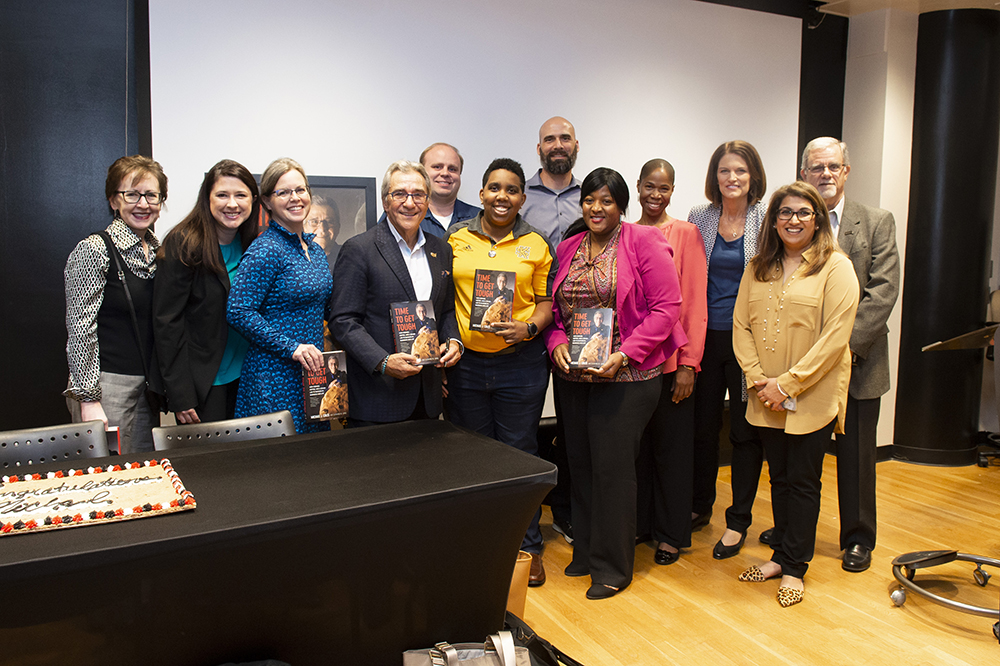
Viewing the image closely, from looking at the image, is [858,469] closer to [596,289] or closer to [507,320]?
[596,289]

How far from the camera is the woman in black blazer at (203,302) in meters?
2.71

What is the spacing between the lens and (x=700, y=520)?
12.8 feet

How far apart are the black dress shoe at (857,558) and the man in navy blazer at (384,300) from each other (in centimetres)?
203

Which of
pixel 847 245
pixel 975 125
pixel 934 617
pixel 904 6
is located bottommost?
pixel 934 617

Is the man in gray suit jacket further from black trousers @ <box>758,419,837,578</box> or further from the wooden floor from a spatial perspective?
black trousers @ <box>758,419,837,578</box>

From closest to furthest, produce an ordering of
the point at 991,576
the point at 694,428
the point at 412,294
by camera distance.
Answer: the point at 412,294 → the point at 991,576 → the point at 694,428

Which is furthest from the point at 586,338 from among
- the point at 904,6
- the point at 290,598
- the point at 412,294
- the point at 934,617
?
the point at 904,6

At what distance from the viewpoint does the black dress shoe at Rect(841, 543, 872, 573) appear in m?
3.35

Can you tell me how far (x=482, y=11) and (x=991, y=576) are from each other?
386 cm

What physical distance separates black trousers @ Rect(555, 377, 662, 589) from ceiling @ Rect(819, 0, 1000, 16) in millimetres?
3534

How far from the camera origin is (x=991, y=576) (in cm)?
331

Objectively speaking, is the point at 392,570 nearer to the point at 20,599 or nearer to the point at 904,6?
the point at 20,599

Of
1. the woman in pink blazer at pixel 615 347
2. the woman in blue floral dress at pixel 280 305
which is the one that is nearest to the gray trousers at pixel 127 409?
the woman in blue floral dress at pixel 280 305

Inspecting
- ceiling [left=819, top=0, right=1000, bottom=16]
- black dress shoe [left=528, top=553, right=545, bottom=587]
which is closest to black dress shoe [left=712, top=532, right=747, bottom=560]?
black dress shoe [left=528, top=553, right=545, bottom=587]
